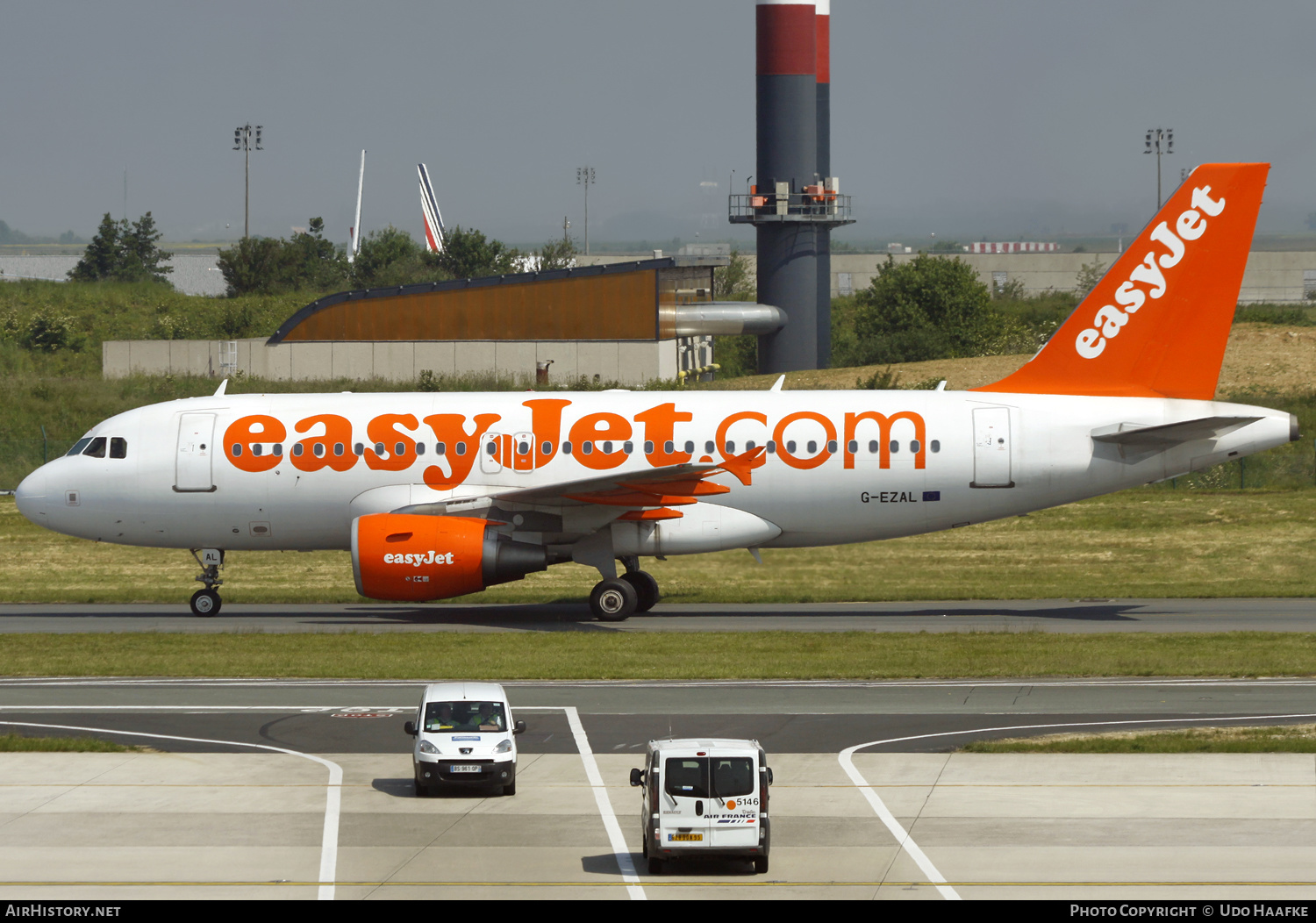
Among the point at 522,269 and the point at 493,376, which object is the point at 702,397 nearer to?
the point at 493,376

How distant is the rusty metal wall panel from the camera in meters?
71.8

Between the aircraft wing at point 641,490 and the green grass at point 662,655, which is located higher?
the aircraft wing at point 641,490

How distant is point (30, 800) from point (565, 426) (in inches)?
702

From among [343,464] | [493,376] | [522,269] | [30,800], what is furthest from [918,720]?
[522,269]

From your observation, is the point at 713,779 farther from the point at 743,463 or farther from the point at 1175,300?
the point at 1175,300

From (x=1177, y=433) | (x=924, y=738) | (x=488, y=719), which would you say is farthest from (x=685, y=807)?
(x=1177, y=433)

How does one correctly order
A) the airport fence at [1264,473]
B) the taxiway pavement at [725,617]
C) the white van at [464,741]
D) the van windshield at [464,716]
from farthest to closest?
the airport fence at [1264,473] → the taxiway pavement at [725,617] → the van windshield at [464,716] → the white van at [464,741]

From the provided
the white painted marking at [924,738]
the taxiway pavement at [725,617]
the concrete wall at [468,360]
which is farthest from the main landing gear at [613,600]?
the concrete wall at [468,360]

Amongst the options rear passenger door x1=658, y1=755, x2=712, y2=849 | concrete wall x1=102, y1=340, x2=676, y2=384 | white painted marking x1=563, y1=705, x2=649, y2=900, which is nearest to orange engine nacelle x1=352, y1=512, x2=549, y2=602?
white painted marking x1=563, y1=705, x2=649, y2=900

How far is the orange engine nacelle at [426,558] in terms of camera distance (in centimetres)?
3219

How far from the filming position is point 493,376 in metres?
70.4

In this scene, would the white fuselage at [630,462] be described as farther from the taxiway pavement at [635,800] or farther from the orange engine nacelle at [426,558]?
the taxiway pavement at [635,800]

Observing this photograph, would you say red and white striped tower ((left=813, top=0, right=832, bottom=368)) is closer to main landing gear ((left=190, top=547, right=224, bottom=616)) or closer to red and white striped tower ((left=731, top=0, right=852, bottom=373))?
red and white striped tower ((left=731, top=0, right=852, bottom=373))

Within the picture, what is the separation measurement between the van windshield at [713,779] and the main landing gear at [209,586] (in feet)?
74.0
